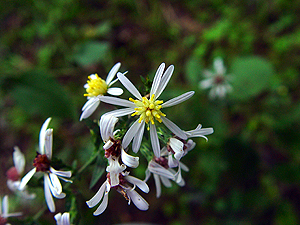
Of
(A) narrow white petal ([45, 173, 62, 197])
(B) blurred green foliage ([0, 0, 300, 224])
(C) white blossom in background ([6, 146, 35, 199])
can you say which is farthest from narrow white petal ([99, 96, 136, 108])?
(B) blurred green foliage ([0, 0, 300, 224])

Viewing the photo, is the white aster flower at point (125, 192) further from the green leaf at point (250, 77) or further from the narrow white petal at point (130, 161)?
the green leaf at point (250, 77)

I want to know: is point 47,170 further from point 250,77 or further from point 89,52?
point 250,77

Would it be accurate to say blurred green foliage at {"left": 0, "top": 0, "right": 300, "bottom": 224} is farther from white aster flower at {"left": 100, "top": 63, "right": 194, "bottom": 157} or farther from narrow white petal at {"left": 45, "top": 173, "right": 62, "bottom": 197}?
white aster flower at {"left": 100, "top": 63, "right": 194, "bottom": 157}

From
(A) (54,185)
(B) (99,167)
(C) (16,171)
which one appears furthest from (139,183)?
(C) (16,171)

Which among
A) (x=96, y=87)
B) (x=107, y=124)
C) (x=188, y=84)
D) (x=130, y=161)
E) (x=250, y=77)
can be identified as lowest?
(x=130, y=161)

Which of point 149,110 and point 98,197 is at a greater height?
point 149,110

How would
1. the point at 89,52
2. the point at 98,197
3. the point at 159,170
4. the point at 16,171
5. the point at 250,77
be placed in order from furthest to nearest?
the point at 89,52 → the point at 250,77 → the point at 16,171 → the point at 159,170 → the point at 98,197

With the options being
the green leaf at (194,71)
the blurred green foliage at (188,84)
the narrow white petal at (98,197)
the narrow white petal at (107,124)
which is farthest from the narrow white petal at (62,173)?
the green leaf at (194,71)
